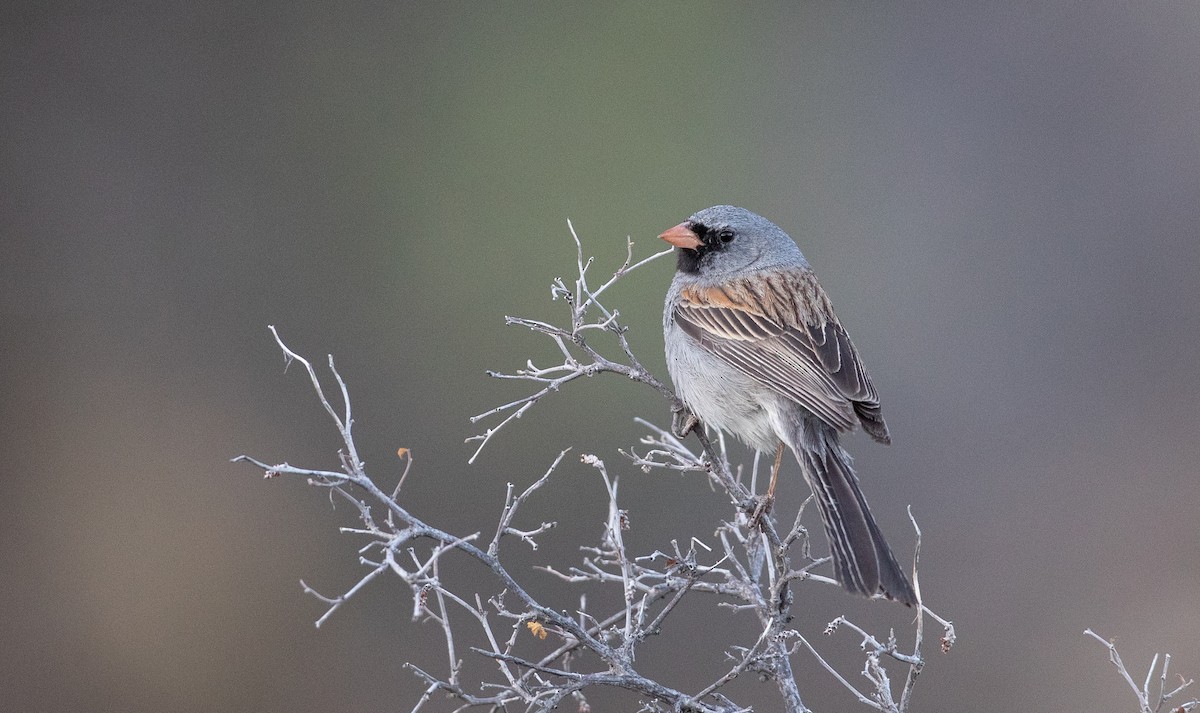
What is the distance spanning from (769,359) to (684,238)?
80 cm

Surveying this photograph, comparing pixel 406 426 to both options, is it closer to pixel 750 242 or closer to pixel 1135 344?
pixel 750 242

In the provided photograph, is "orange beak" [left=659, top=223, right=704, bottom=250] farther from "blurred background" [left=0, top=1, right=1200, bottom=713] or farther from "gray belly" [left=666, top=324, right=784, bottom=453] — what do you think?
"blurred background" [left=0, top=1, right=1200, bottom=713]

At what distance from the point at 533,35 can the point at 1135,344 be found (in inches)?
204

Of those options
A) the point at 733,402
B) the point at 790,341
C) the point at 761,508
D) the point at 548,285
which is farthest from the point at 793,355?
the point at 548,285

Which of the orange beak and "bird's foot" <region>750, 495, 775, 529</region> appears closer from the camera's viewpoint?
"bird's foot" <region>750, 495, 775, 529</region>

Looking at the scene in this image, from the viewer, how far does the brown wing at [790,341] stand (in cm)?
490

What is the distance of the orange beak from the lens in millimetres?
5609

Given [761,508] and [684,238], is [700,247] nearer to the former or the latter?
[684,238]

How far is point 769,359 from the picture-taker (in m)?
5.11

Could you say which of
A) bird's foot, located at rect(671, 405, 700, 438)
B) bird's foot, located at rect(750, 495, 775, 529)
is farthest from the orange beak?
bird's foot, located at rect(750, 495, 775, 529)

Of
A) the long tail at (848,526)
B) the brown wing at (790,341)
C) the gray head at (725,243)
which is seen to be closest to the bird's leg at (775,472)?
the long tail at (848,526)

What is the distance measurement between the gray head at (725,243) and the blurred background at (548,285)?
2632 mm

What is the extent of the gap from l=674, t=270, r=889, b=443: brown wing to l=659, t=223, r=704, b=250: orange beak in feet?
0.71

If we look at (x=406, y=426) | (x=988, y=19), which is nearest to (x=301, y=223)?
(x=406, y=426)
